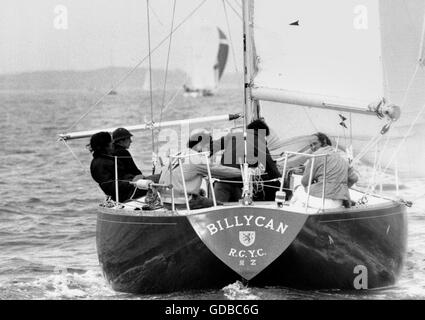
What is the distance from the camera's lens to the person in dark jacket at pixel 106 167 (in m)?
11.8

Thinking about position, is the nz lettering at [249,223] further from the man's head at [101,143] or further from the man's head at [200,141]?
the man's head at [101,143]

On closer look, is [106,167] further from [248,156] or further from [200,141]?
[248,156]

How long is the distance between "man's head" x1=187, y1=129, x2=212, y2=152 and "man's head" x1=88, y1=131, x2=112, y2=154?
3.49ft

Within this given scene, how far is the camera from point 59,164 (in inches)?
1094

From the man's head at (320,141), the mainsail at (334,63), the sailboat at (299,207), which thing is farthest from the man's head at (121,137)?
the man's head at (320,141)

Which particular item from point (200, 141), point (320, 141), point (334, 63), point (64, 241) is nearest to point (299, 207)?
point (320, 141)

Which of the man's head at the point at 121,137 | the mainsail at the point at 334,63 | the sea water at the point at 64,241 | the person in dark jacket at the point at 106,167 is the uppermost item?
the mainsail at the point at 334,63

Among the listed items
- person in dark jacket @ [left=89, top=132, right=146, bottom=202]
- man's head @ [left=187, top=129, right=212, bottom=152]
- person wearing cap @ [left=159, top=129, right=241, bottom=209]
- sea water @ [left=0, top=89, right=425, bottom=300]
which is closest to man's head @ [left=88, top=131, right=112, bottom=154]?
person in dark jacket @ [left=89, top=132, right=146, bottom=202]

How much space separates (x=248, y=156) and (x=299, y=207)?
2.62ft

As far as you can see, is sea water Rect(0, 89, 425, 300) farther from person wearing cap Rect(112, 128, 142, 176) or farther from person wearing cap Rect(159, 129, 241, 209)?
person wearing cap Rect(159, 129, 241, 209)

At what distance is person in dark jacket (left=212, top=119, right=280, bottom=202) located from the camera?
10.9 m

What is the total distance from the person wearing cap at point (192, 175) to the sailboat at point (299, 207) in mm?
279
